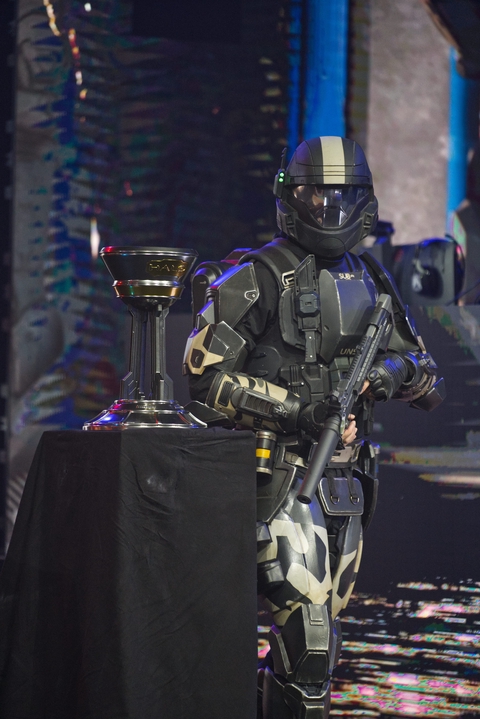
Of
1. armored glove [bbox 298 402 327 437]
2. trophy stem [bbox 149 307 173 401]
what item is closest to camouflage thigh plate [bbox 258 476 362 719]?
armored glove [bbox 298 402 327 437]

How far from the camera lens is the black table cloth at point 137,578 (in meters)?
1.61

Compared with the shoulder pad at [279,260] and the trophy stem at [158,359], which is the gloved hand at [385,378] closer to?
the shoulder pad at [279,260]

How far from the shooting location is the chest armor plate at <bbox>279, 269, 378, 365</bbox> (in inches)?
96.7

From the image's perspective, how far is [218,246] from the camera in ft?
14.7

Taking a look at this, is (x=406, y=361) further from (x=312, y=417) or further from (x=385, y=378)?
(x=312, y=417)

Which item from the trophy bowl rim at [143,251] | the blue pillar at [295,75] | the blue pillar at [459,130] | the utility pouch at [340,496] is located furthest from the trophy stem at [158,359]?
the blue pillar at [459,130]

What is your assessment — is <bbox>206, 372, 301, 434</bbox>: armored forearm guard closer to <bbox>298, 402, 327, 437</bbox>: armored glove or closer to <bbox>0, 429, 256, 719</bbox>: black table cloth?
<bbox>298, 402, 327, 437</bbox>: armored glove

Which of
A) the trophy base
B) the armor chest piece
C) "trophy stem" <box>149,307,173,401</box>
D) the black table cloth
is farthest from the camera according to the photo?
the armor chest piece

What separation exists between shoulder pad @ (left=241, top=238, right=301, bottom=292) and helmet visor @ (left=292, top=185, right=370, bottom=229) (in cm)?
12

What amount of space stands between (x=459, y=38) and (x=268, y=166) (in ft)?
4.36

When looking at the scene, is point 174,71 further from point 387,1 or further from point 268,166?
point 387,1

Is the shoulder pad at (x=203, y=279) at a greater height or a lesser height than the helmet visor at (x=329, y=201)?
lesser

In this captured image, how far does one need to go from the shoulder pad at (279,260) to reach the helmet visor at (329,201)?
0.12 meters

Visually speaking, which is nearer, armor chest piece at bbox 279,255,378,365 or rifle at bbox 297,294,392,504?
rifle at bbox 297,294,392,504
